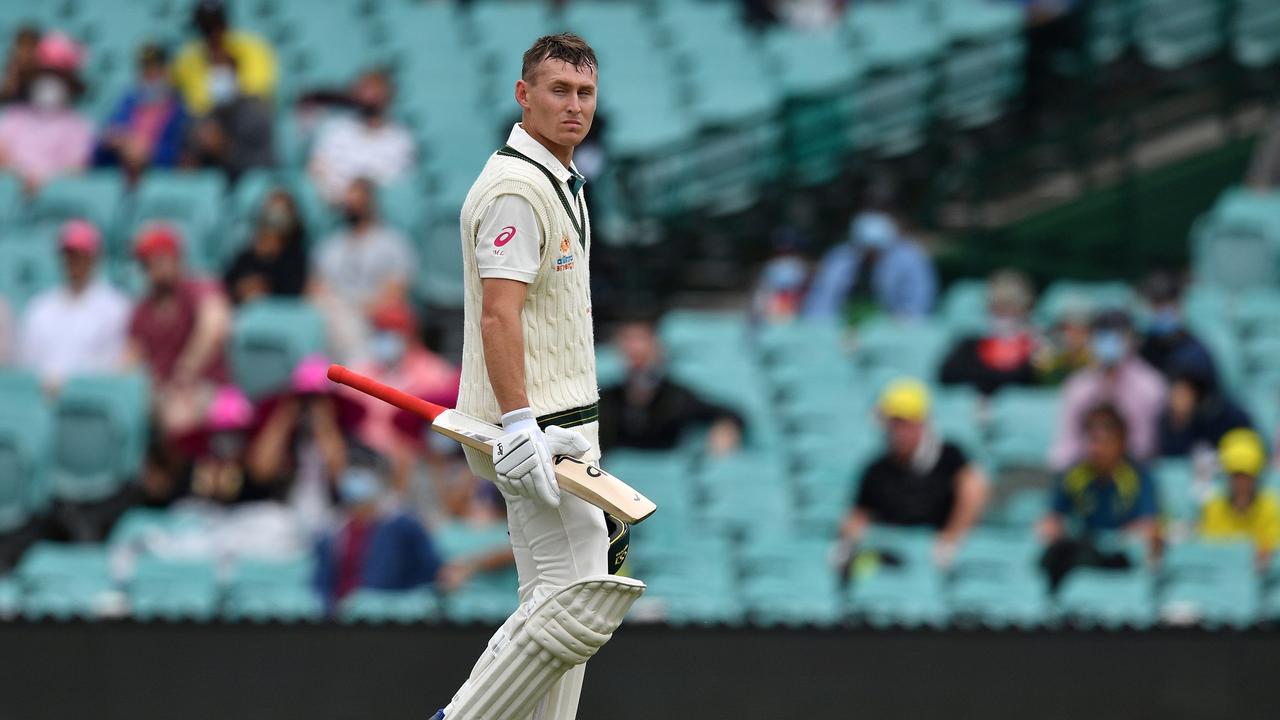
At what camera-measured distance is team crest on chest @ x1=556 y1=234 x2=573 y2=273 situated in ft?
17.2

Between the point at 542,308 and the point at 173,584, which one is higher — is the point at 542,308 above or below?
above

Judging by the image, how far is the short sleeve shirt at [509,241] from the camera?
509 cm

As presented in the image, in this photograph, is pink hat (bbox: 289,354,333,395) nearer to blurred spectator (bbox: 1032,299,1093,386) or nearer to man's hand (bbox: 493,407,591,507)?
blurred spectator (bbox: 1032,299,1093,386)

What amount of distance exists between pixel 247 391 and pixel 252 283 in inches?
34.6

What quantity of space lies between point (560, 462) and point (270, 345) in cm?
632

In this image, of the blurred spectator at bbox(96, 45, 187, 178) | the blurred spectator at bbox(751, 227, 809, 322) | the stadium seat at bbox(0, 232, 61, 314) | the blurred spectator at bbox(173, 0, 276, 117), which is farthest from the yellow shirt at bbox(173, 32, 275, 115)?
the blurred spectator at bbox(751, 227, 809, 322)

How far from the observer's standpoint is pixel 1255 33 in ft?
47.6

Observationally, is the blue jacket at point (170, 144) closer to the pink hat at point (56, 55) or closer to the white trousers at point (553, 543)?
the pink hat at point (56, 55)

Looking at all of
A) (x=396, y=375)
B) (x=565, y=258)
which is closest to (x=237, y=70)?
(x=396, y=375)

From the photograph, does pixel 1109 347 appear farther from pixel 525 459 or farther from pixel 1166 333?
pixel 525 459

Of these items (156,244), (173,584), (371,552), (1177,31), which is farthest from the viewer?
(1177,31)

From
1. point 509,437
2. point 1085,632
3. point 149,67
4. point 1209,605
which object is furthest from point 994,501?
point 149,67

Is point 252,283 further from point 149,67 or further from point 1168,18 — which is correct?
point 1168,18

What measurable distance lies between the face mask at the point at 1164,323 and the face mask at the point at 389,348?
4171 millimetres
